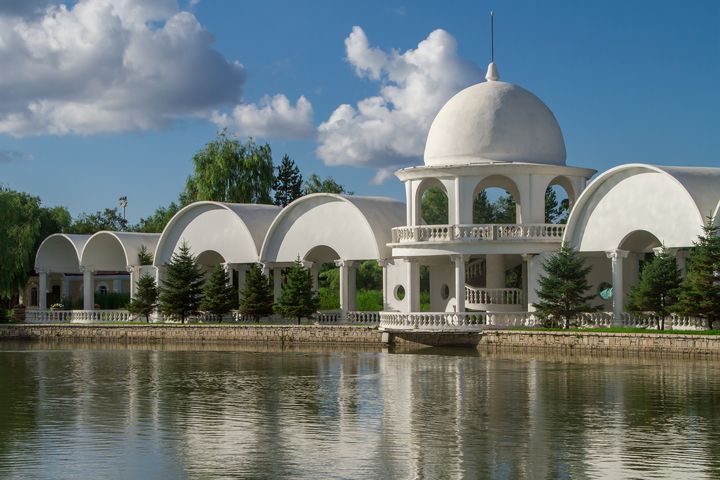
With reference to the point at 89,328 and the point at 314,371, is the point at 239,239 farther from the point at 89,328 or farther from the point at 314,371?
the point at 314,371

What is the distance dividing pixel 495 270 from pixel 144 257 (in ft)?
57.4

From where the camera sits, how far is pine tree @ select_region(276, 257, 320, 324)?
Answer: 43156mm

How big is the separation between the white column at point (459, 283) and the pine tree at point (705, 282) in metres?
7.92

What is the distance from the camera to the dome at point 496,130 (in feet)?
132

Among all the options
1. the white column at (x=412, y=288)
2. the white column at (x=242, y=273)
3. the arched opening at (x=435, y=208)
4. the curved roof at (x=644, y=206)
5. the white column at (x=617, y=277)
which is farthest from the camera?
the arched opening at (x=435, y=208)

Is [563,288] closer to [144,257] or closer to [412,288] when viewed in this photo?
[412,288]

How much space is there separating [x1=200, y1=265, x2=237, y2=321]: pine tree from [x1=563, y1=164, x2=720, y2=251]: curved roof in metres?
14.4

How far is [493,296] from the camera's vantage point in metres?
41.2

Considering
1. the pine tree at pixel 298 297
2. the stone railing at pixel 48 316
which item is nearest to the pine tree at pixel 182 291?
the pine tree at pixel 298 297

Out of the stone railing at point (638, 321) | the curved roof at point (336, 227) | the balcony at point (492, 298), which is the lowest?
the stone railing at point (638, 321)

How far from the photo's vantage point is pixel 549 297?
36625 mm

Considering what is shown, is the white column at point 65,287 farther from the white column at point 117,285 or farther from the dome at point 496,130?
the dome at point 496,130

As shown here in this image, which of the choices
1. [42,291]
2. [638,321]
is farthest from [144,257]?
[638,321]

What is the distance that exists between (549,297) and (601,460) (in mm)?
19965
